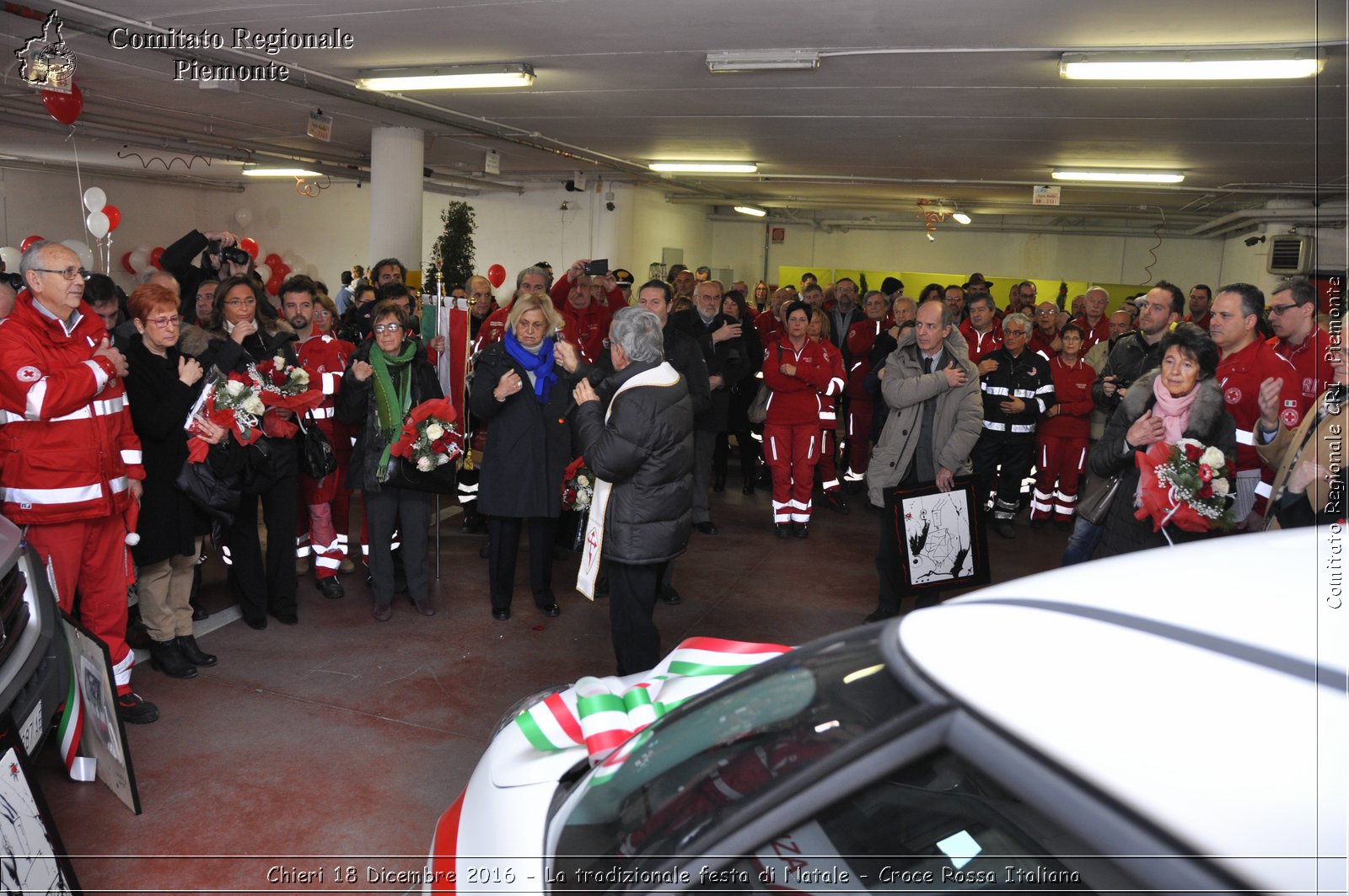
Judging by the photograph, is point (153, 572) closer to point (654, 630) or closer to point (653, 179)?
point (654, 630)

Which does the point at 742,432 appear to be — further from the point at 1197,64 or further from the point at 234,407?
the point at 234,407

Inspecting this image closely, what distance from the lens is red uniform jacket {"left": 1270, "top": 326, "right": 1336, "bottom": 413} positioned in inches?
165

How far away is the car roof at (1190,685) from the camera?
0.98m

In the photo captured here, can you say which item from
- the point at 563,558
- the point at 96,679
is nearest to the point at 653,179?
the point at 563,558

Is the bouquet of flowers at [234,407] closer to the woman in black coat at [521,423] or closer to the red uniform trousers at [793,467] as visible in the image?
the woman in black coat at [521,423]

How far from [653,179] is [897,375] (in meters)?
11.5

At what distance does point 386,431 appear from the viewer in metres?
5.19

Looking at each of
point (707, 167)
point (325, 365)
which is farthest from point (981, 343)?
point (707, 167)

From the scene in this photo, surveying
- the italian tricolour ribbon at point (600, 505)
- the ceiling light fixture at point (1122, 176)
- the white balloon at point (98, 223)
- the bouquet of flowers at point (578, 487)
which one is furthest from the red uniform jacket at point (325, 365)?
the ceiling light fixture at point (1122, 176)

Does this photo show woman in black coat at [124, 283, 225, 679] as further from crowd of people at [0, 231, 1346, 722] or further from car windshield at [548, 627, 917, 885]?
car windshield at [548, 627, 917, 885]

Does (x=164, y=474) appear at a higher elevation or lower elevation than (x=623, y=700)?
higher

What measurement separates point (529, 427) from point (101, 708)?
2534mm

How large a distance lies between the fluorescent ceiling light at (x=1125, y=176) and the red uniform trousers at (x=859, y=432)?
15.6 ft

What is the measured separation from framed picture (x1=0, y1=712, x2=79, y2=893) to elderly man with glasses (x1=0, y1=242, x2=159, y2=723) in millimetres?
1131
